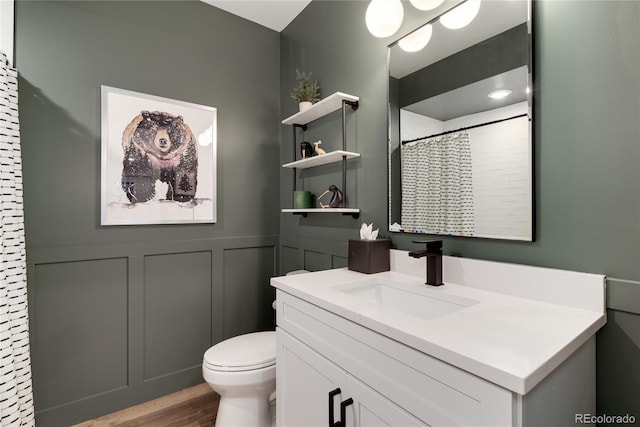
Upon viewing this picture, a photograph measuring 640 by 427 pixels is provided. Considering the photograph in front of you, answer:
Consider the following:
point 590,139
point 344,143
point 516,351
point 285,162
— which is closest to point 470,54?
point 590,139

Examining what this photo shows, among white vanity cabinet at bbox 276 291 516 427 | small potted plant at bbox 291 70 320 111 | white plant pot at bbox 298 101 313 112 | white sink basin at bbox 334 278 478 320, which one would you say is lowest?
white vanity cabinet at bbox 276 291 516 427

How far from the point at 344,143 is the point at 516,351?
1.38 meters

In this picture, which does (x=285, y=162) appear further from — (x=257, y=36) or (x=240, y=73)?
(x=257, y=36)

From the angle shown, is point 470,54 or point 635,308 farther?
point 470,54

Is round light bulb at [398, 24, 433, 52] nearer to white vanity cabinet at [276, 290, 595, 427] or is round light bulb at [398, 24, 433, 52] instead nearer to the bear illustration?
white vanity cabinet at [276, 290, 595, 427]

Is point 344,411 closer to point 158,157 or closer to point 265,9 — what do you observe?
point 158,157

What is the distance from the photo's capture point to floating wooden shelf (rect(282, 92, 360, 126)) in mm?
1741

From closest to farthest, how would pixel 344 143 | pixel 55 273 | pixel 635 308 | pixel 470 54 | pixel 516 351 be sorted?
pixel 516 351 → pixel 635 308 → pixel 470 54 → pixel 55 273 → pixel 344 143

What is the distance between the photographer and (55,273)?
5.48ft

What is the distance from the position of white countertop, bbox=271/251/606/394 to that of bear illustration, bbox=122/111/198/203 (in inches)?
51.7

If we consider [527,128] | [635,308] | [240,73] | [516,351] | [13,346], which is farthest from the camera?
[240,73]

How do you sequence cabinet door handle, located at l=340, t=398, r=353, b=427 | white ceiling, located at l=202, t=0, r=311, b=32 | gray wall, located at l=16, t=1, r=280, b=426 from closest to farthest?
cabinet door handle, located at l=340, t=398, r=353, b=427, gray wall, located at l=16, t=1, r=280, b=426, white ceiling, located at l=202, t=0, r=311, b=32

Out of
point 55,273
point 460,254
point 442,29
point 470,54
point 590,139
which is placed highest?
point 442,29

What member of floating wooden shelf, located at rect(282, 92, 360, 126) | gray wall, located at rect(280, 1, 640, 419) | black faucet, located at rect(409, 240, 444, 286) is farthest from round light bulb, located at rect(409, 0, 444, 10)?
black faucet, located at rect(409, 240, 444, 286)
